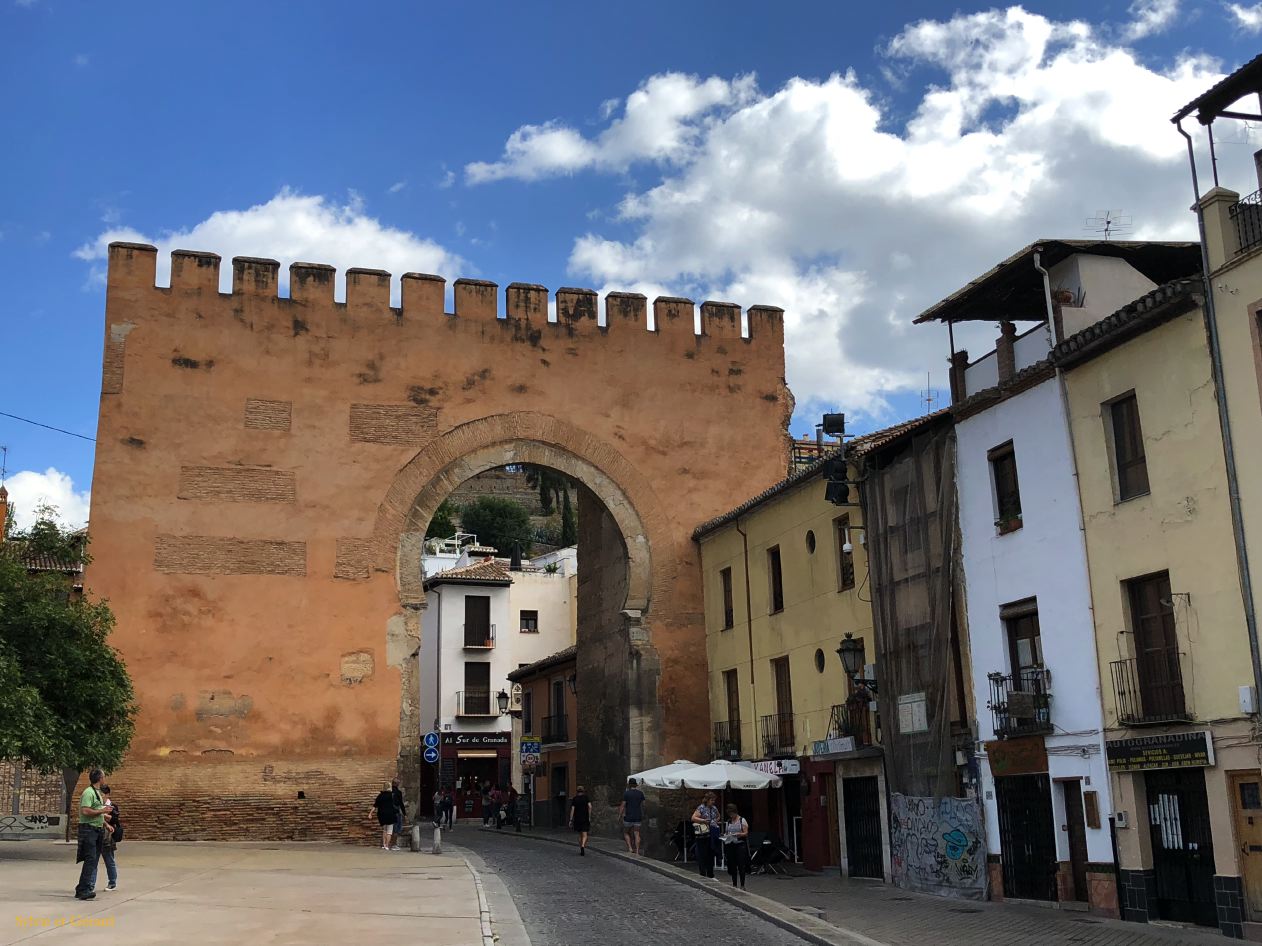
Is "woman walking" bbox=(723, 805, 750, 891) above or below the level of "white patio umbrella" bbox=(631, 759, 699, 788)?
below

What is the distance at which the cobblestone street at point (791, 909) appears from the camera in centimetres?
1096

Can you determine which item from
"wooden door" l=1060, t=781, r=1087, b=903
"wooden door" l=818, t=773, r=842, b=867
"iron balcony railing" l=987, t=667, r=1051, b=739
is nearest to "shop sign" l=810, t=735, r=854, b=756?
"wooden door" l=818, t=773, r=842, b=867

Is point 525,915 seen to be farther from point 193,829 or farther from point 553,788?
point 553,788

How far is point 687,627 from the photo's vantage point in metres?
22.6

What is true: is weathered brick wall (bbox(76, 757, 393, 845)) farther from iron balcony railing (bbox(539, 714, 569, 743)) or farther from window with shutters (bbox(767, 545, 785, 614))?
iron balcony railing (bbox(539, 714, 569, 743))

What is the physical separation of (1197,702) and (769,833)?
29.0 ft

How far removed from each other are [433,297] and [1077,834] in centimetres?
1397

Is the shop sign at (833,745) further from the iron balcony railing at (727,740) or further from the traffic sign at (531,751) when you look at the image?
the traffic sign at (531,751)

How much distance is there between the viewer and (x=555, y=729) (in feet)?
107

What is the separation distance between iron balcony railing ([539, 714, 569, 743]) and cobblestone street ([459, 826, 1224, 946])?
47.5 ft

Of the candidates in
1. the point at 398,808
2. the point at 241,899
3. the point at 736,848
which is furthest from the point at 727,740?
the point at 241,899

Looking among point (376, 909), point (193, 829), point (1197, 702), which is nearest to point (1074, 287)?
point (1197, 702)

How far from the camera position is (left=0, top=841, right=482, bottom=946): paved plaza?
29.8ft

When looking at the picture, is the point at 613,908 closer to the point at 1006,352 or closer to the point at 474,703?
the point at 1006,352
